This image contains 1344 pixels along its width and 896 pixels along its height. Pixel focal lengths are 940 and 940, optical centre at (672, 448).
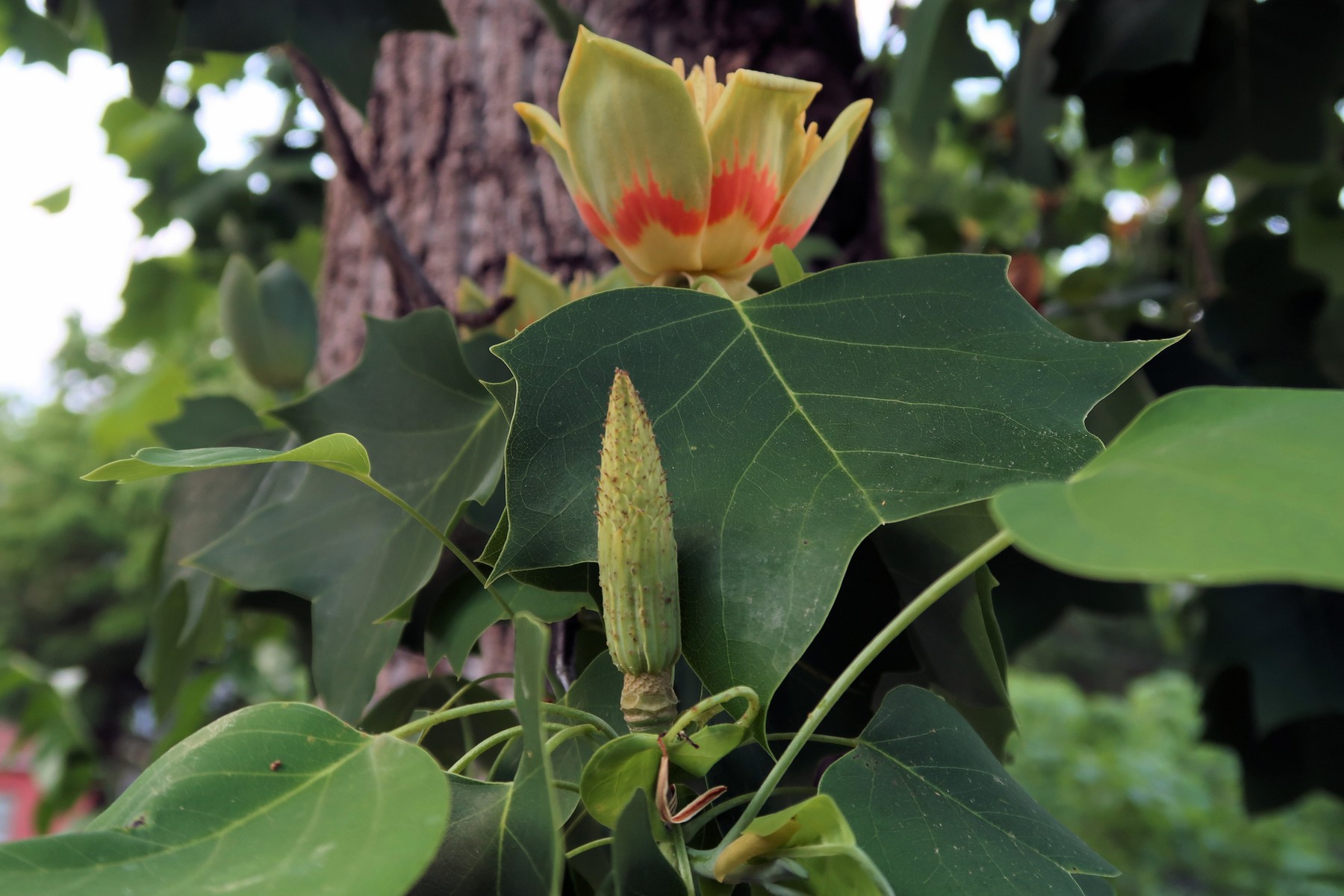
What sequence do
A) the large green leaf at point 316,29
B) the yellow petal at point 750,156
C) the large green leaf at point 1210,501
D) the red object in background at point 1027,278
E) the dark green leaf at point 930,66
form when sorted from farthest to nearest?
1. the red object in background at point 1027,278
2. the dark green leaf at point 930,66
3. the large green leaf at point 316,29
4. the yellow petal at point 750,156
5. the large green leaf at point 1210,501

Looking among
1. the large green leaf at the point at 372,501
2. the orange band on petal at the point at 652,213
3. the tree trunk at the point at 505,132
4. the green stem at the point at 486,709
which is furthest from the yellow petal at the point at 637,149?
the tree trunk at the point at 505,132

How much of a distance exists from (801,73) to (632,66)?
2.08 ft

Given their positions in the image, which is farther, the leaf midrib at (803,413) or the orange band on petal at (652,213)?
the orange band on petal at (652,213)

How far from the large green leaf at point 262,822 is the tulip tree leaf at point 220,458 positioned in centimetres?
8

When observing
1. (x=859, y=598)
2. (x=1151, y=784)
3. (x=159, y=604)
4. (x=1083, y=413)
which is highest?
(x=1083, y=413)

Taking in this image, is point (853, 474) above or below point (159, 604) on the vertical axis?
above

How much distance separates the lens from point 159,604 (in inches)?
28.3

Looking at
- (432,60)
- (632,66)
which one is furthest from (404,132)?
(632,66)

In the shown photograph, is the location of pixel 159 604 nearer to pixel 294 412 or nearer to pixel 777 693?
pixel 294 412

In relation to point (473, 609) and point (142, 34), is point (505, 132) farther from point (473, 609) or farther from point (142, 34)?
point (473, 609)

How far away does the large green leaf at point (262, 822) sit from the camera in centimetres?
24

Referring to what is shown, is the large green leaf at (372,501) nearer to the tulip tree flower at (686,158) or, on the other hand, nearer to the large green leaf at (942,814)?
the tulip tree flower at (686,158)

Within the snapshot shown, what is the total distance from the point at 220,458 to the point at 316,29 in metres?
0.45

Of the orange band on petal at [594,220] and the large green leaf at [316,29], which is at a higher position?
the large green leaf at [316,29]
